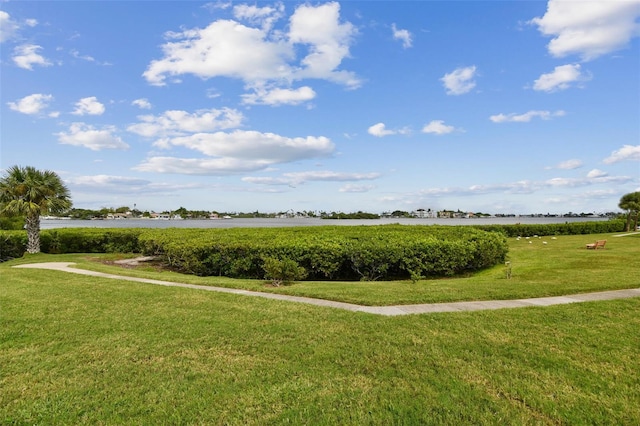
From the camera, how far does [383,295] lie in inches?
281

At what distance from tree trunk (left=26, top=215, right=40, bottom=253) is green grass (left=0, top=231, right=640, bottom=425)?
44.8 feet

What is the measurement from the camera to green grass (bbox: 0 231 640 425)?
123 inches

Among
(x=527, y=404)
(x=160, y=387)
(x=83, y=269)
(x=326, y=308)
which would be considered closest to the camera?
(x=527, y=404)

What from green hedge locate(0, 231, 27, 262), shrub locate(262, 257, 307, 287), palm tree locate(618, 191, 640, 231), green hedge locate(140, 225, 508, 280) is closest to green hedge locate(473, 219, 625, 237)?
palm tree locate(618, 191, 640, 231)

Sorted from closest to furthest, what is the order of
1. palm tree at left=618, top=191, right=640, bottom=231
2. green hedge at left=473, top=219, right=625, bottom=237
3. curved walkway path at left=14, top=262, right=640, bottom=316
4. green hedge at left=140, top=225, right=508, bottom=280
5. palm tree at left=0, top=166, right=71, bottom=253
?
curved walkway path at left=14, top=262, right=640, bottom=316 < green hedge at left=140, top=225, right=508, bottom=280 < palm tree at left=0, top=166, right=71, bottom=253 < green hedge at left=473, top=219, right=625, bottom=237 < palm tree at left=618, top=191, right=640, bottom=231

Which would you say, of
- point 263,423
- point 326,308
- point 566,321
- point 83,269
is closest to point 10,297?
point 83,269

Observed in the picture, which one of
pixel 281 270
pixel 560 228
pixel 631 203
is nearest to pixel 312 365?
pixel 281 270

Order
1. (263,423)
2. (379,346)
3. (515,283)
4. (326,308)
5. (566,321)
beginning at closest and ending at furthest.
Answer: (263,423)
(379,346)
(566,321)
(326,308)
(515,283)

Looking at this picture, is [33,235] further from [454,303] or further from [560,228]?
[560,228]

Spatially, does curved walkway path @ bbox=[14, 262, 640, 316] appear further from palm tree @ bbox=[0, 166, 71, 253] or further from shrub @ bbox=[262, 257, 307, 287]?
palm tree @ bbox=[0, 166, 71, 253]

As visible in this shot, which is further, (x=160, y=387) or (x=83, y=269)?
(x=83, y=269)

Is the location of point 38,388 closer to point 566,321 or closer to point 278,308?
point 278,308

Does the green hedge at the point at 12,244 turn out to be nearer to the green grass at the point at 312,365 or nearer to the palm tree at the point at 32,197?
the palm tree at the point at 32,197

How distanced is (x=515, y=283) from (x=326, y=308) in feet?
15.7
